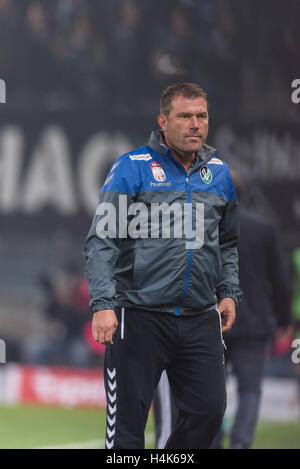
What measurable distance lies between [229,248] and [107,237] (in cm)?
75

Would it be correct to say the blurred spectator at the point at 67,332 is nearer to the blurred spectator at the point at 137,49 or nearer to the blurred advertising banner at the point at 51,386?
the blurred advertising banner at the point at 51,386

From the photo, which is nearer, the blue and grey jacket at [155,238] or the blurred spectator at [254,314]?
the blue and grey jacket at [155,238]

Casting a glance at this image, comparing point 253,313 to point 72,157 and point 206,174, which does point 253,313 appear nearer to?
point 206,174

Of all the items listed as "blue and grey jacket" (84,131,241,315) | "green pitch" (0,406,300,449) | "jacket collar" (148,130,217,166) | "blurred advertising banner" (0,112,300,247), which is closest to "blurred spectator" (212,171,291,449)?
"green pitch" (0,406,300,449)

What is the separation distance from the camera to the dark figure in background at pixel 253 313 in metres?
6.65

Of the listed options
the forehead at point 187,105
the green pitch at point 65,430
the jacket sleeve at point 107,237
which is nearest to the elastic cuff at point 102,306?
the jacket sleeve at point 107,237

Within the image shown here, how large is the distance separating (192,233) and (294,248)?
263 inches

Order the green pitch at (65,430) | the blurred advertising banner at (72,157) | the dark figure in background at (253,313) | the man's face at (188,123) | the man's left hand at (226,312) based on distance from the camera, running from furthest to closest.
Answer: the blurred advertising banner at (72,157) → the green pitch at (65,430) → the dark figure in background at (253,313) → the man's left hand at (226,312) → the man's face at (188,123)

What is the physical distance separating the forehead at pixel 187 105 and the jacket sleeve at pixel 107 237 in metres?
0.34

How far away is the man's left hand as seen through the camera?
4.84 meters

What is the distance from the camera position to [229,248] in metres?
4.94

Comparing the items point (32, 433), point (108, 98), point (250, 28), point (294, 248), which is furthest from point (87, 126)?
point (32, 433)

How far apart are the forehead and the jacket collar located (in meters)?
0.15
